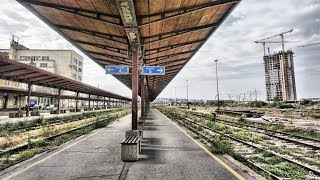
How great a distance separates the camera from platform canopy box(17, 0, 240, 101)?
25.4 feet

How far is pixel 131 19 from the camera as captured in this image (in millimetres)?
7980

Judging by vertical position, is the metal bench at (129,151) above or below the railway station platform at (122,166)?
above

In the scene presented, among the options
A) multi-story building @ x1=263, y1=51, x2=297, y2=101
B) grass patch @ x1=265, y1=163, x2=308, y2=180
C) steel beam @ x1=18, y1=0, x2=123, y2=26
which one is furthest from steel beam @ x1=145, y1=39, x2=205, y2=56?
multi-story building @ x1=263, y1=51, x2=297, y2=101

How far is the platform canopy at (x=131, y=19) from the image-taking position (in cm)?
775

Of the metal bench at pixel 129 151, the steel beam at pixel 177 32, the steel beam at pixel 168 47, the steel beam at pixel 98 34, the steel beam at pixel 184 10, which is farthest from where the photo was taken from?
the steel beam at pixel 168 47

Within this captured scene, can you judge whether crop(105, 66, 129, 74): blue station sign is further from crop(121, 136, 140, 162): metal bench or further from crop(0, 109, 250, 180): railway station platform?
crop(121, 136, 140, 162): metal bench

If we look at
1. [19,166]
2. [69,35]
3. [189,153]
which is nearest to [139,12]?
[69,35]

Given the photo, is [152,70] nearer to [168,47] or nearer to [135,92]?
[168,47]

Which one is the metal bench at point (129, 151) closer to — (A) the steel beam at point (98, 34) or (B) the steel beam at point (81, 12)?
(B) the steel beam at point (81, 12)

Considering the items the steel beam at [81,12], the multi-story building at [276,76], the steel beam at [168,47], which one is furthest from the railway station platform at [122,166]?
the multi-story building at [276,76]

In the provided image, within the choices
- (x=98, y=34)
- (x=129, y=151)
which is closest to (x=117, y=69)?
(x=98, y=34)

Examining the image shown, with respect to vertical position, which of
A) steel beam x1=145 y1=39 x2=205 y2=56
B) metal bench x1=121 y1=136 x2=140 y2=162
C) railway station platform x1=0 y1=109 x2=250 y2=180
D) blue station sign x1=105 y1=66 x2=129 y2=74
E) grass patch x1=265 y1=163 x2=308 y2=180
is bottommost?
grass patch x1=265 y1=163 x2=308 y2=180

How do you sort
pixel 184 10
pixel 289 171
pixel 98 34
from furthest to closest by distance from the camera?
1. pixel 98 34
2. pixel 184 10
3. pixel 289 171

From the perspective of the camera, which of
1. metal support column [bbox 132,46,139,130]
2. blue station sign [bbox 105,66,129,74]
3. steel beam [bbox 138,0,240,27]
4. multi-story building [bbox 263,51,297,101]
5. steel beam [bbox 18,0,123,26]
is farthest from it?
multi-story building [bbox 263,51,297,101]
